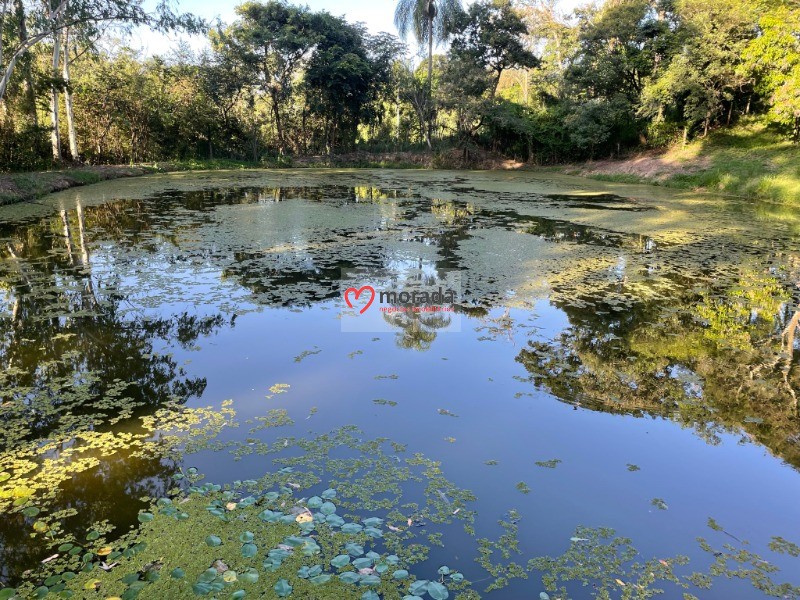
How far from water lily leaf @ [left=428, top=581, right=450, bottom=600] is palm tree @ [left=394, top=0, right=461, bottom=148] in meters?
22.5

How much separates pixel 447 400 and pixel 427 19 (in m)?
22.3

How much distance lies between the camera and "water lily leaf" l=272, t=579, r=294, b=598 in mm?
1547

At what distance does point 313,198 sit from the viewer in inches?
444

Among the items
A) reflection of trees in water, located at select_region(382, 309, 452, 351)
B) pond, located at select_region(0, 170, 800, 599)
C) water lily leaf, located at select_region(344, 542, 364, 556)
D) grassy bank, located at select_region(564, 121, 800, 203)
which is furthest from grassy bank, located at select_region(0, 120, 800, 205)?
water lily leaf, located at select_region(344, 542, 364, 556)

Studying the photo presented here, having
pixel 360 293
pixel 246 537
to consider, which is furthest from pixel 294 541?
pixel 360 293

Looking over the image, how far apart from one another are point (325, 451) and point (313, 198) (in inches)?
375

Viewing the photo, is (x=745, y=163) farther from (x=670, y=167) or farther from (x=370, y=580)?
(x=370, y=580)

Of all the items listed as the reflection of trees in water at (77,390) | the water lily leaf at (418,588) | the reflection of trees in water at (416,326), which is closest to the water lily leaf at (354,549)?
the water lily leaf at (418,588)

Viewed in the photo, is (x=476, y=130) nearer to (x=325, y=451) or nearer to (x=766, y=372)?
(x=766, y=372)

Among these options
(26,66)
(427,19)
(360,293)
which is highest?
(427,19)

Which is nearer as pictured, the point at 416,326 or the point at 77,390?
the point at 77,390

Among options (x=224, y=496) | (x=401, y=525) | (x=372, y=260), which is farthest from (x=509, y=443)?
(x=372, y=260)

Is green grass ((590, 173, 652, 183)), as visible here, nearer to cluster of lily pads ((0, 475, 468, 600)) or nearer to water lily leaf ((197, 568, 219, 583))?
cluster of lily pads ((0, 475, 468, 600))

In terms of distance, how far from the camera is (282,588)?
5.10 ft
